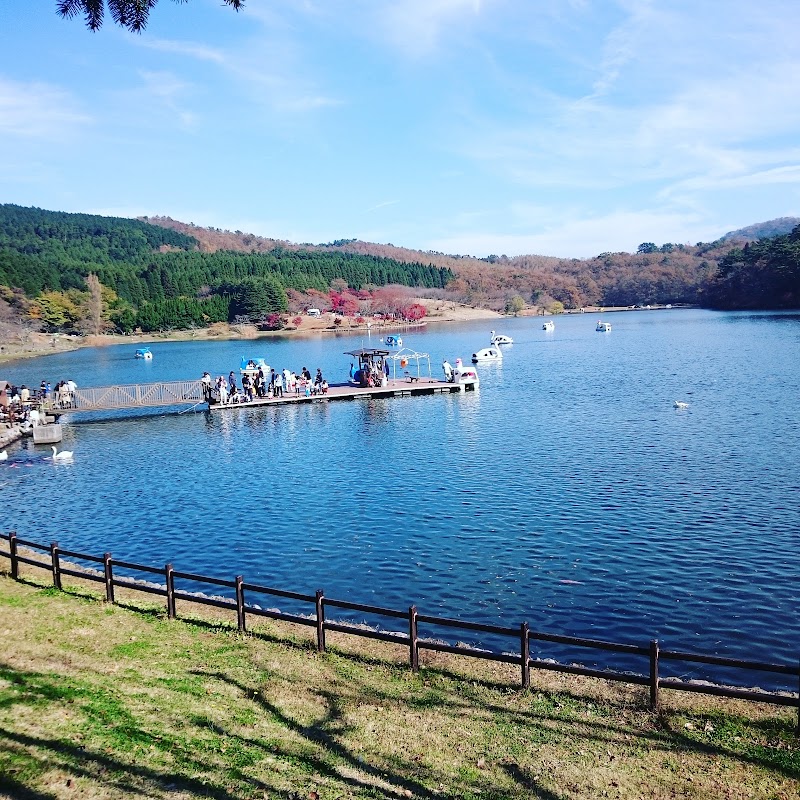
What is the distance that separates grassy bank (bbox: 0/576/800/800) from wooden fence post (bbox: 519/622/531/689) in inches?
9.6

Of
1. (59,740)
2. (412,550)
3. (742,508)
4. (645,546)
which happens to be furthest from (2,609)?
(742,508)

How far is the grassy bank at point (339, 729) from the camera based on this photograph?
8.67m

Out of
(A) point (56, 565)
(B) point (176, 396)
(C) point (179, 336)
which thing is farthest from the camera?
(C) point (179, 336)

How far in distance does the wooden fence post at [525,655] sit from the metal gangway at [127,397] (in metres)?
43.4

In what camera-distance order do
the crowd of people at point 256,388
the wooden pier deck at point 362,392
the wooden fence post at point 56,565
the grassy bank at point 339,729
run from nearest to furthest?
the grassy bank at point 339,729, the wooden fence post at point 56,565, the crowd of people at point 256,388, the wooden pier deck at point 362,392

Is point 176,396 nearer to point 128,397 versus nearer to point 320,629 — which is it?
point 128,397

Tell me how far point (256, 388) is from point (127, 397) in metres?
9.25

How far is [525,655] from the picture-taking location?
11.5 metres

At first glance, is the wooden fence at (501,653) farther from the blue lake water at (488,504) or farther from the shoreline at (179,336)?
the shoreline at (179,336)

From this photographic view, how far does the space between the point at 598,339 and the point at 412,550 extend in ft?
327

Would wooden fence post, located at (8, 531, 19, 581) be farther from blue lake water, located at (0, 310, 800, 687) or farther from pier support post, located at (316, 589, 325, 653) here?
pier support post, located at (316, 589, 325, 653)

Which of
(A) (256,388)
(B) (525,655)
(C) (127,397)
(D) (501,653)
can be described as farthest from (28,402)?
(B) (525,655)

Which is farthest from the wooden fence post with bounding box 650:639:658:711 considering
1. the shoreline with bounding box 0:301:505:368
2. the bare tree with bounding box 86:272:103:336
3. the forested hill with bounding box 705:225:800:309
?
the forested hill with bounding box 705:225:800:309

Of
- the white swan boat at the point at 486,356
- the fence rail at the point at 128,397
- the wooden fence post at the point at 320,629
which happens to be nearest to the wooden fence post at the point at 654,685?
the wooden fence post at the point at 320,629
